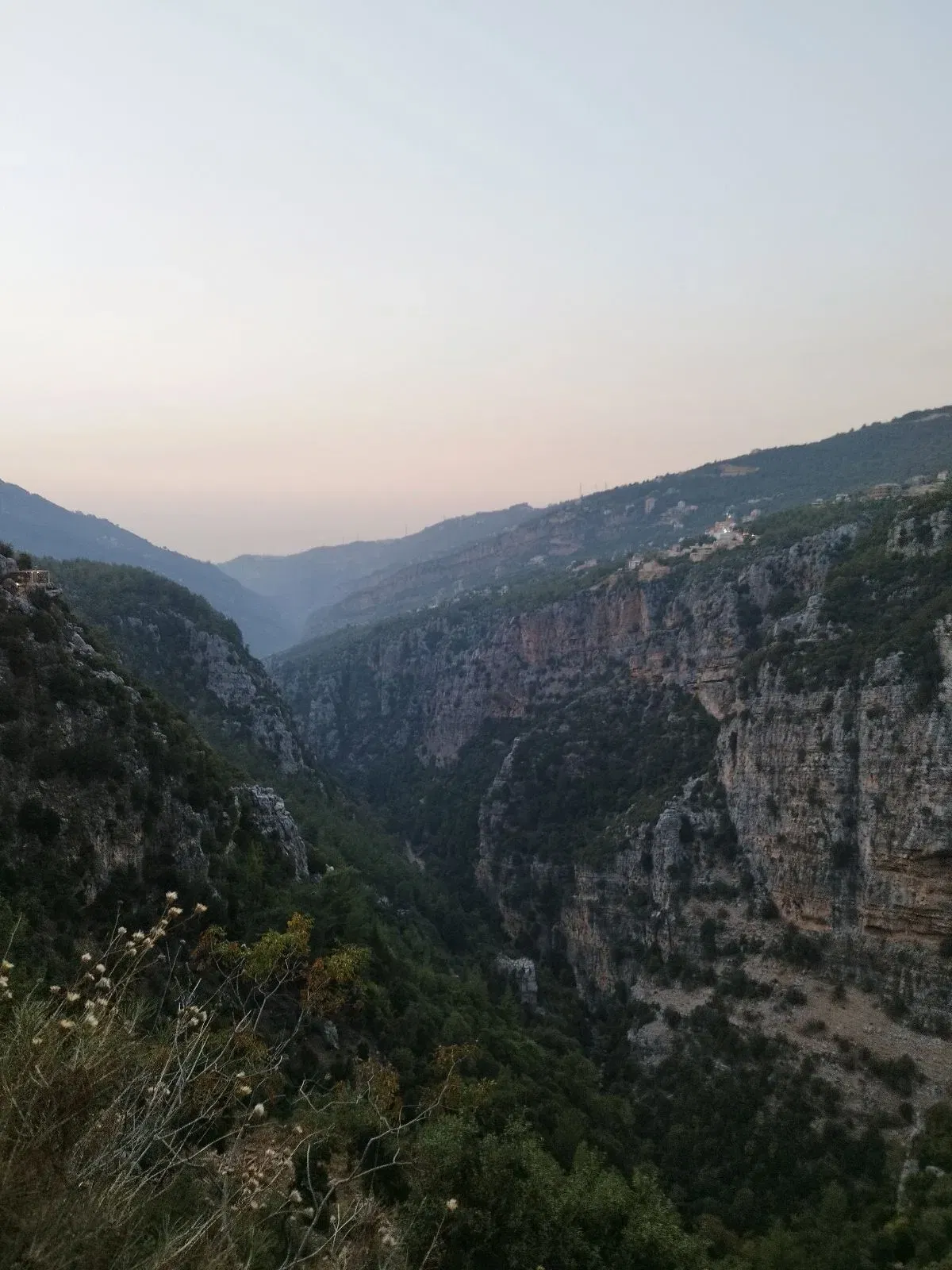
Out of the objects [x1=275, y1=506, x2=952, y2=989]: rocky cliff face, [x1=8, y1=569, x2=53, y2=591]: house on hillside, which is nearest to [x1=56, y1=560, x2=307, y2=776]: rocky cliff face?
[x1=275, y1=506, x2=952, y2=989]: rocky cliff face

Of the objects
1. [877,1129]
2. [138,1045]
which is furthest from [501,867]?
[138,1045]

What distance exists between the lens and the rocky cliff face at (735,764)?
3409cm

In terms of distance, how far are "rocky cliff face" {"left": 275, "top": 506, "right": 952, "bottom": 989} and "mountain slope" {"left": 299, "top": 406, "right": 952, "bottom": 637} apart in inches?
1631

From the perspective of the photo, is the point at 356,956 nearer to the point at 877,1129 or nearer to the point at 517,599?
the point at 877,1129

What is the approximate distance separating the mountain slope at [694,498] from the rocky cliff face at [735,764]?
41.4 m

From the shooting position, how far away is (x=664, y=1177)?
96.4 feet

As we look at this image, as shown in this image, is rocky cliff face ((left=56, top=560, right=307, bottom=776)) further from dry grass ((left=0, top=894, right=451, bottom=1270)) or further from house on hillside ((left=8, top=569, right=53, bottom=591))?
dry grass ((left=0, top=894, right=451, bottom=1270))

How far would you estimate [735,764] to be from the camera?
4484 centimetres

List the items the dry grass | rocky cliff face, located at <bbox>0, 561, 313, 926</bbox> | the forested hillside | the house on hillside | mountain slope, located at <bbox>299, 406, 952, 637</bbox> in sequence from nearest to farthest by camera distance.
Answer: the dry grass, the forested hillside, rocky cliff face, located at <bbox>0, 561, 313, 926</bbox>, the house on hillside, mountain slope, located at <bbox>299, 406, 952, 637</bbox>

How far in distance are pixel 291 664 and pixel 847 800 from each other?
105m

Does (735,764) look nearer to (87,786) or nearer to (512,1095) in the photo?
(512,1095)

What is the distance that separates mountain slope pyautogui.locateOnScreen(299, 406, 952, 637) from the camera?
Result: 346ft

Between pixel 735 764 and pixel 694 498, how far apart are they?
4079 inches

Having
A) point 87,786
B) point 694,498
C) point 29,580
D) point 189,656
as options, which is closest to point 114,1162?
point 87,786
